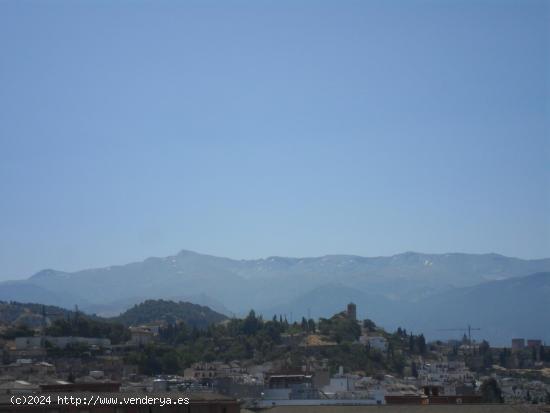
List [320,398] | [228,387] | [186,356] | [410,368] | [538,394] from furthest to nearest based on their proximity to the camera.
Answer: [410,368]
[186,356]
[538,394]
[228,387]
[320,398]

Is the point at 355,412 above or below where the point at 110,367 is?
below

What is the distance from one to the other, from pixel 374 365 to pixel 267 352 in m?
14.3

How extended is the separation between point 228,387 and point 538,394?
1521 inches

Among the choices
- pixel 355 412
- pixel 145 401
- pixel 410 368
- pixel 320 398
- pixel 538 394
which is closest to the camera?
pixel 145 401

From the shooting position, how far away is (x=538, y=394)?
16425 cm

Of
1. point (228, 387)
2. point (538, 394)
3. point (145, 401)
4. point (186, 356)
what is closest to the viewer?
point (145, 401)

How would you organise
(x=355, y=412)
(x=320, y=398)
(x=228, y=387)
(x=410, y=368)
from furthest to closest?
1. (x=410, y=368)
2. (x=228, y=387)
3. (x=320, y=398)
4. (x=355, y=412)

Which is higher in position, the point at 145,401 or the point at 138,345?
the point at 138,345

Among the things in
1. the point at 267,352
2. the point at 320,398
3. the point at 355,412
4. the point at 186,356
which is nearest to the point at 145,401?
the point at 355,412

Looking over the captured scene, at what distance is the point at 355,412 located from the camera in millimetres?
77625

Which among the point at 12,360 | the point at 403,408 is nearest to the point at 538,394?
the point at 12,360

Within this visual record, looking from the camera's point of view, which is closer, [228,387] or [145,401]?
[145,401]

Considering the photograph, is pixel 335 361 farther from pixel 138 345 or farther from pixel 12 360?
pixel 12 360

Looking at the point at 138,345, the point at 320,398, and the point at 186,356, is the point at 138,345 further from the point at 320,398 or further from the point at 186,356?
the point at 320,398
